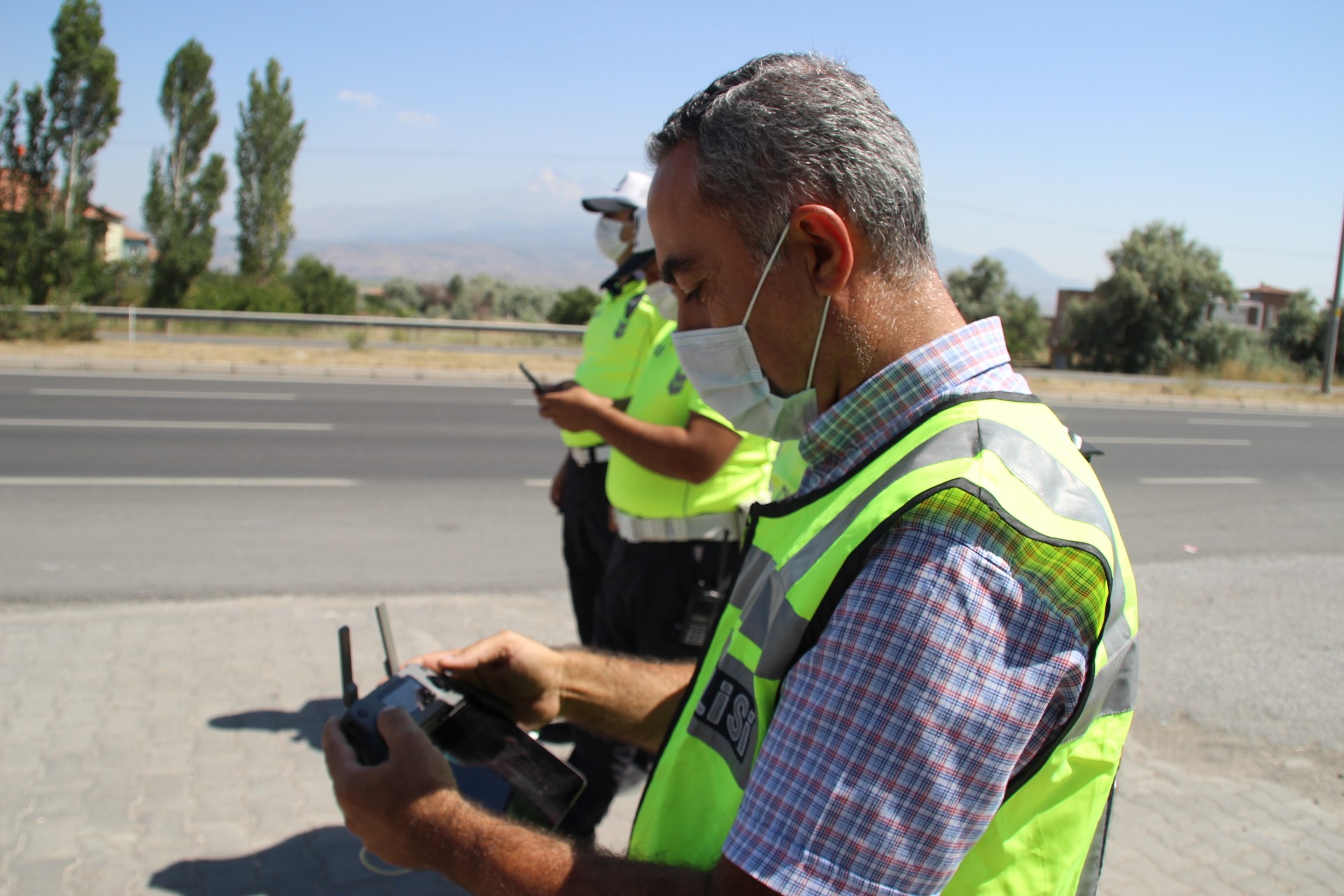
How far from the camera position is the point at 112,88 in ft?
103

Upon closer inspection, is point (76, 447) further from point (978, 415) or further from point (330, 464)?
point (978, 415)

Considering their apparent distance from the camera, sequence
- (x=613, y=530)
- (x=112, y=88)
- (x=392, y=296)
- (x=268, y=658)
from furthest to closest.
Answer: (x=392, y=296) < (x=112, y=88) < (x=268, y=658) < (x=613, y=530)

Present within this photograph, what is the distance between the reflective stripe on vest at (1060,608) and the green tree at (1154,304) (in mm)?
34477

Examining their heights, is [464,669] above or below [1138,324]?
below

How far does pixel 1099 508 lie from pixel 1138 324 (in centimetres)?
3518

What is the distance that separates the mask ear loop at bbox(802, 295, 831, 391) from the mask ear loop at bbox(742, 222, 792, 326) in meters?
0.09

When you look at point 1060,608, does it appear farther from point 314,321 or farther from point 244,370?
point 314,321

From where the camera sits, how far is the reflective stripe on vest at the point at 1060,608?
3.39ft

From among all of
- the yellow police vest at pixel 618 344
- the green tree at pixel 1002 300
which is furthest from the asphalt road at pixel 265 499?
the green tree at pixel 1002 300

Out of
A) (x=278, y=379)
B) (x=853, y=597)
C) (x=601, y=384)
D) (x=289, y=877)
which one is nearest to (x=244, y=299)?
(x=278, y=379)

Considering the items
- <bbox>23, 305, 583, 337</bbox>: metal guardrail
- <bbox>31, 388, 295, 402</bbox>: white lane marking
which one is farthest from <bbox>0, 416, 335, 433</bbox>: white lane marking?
<bbox>23, 305, 583, 337</bbox>: metal guardrail

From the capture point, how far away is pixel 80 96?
31.2 metres

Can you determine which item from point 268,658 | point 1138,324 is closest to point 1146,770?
point 268,658

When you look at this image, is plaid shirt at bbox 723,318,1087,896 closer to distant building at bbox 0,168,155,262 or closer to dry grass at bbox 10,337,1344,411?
dry grass at bbox 10,337,1344,411
